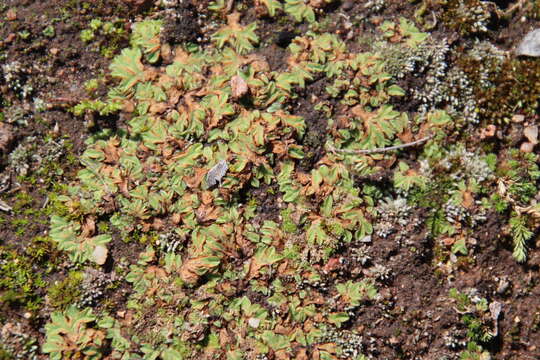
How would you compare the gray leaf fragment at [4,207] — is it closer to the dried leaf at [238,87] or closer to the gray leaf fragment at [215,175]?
the gray leaf fragment at [215,175]

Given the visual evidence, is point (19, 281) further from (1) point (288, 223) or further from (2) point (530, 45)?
(2) point (530, 45)

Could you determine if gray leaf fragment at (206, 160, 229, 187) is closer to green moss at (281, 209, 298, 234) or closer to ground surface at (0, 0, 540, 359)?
ground surface at (0, 0, 540, 359)

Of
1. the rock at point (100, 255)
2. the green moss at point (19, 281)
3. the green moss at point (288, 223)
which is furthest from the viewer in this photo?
the green moss at point (288, 223)

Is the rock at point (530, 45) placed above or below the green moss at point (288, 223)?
above

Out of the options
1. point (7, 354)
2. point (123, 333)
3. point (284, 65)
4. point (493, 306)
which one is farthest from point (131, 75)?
point (493, 306)

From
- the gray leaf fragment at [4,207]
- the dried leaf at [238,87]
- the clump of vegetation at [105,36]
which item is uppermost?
the clump of vegetation at [105,36]

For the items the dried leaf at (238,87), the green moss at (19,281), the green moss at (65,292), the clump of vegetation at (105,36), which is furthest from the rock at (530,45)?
the green moss at (19,281)

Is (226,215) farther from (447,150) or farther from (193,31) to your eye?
(447,150)
